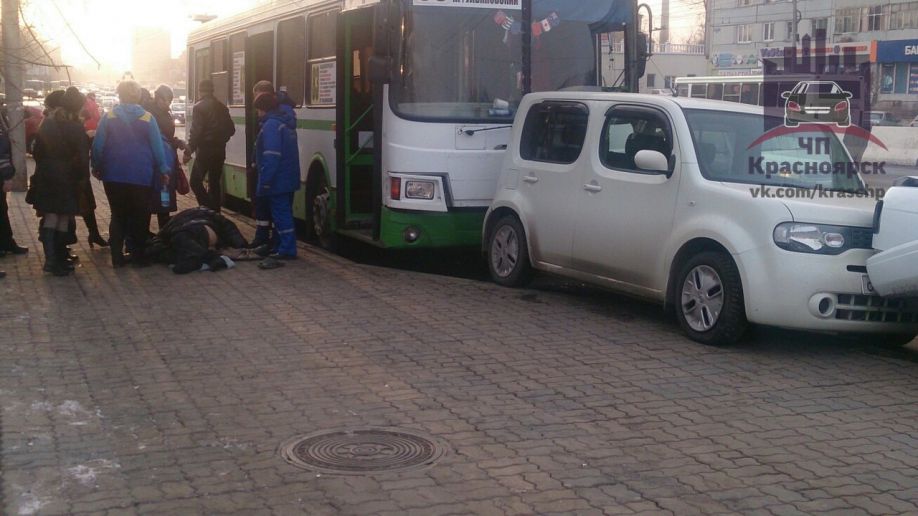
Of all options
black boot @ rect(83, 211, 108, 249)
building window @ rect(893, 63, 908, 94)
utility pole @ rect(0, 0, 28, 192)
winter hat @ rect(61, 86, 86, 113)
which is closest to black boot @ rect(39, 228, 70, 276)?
winter hat @ rect(61, 86, 86, 113)

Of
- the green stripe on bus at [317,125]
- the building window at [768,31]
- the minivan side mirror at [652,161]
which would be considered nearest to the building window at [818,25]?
the building window at [768,31]

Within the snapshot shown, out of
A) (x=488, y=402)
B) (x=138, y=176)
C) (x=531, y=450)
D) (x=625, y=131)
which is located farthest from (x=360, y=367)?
(x=138, y=176)

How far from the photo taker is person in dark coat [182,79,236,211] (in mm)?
14289

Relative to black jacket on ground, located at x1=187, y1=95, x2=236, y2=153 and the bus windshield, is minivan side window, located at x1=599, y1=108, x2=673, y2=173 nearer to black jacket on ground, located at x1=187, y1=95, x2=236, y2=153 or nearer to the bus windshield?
the bus windshield

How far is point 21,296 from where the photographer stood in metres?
9.74

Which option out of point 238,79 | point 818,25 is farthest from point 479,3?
point 818,25

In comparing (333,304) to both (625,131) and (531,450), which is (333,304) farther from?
(531,450)

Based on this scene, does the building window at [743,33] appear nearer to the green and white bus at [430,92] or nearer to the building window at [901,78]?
the building window at [901,78]

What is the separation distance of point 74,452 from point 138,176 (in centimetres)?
600

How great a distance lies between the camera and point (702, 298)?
8.08 meters

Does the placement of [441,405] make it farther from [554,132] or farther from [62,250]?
[62,250]

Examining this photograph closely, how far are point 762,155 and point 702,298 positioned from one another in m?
1.28

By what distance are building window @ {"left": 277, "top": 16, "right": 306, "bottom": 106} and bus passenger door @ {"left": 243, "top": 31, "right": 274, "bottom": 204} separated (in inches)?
14.0

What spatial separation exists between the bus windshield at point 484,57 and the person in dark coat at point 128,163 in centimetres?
258
